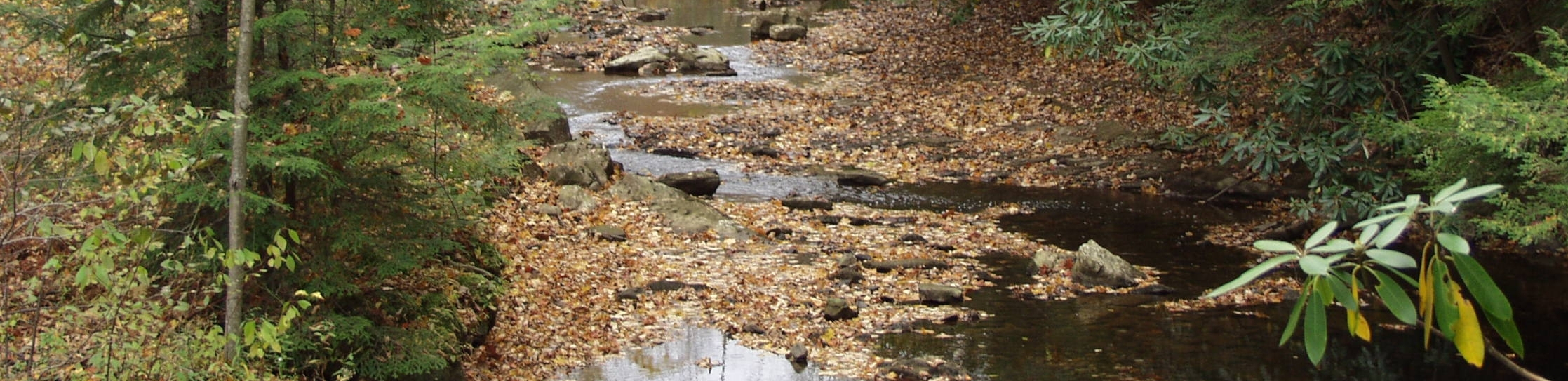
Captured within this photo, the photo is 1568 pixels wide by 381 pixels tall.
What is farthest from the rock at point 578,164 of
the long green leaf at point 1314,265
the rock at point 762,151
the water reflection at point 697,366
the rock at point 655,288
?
the long green leaf at point 1314,265

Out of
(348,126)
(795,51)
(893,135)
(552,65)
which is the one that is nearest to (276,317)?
(348,126)

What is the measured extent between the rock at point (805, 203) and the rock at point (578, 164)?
248 centimetres

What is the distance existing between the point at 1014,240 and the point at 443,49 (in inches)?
324

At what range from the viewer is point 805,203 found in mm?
16047

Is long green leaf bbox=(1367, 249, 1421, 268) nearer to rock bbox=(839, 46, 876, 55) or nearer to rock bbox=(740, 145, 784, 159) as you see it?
rock bbox=(740, 145, 784, 159)

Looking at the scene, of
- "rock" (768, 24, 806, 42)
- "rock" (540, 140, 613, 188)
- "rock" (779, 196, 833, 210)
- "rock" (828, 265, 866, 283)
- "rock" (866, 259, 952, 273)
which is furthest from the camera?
"rock" (768, 24, 806, 42)

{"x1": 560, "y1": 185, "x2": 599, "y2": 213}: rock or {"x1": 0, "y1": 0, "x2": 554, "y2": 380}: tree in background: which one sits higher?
{"x1": 0, "y1": 0, "x2": 554, "y2": 380}: tree in background

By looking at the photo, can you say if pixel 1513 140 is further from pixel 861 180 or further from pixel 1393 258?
pixel 861 180

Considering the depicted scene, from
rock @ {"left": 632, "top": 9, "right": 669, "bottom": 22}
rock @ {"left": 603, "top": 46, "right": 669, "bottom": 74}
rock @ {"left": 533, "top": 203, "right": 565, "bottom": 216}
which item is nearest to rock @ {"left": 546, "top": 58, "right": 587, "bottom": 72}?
rock @ {"left": 603, "top": 46, "right": 669, "bottom": 74}

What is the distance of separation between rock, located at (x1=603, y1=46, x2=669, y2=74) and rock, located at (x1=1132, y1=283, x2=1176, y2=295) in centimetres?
1572

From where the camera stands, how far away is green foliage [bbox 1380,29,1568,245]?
8875 millimetres

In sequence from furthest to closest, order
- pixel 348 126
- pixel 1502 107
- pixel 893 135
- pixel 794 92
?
1. pixel 794 92
2. pixel 893 135
3. pixel 1502 107
4. pixel 348 126

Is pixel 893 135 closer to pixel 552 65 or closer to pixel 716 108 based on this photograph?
pixel 716 108

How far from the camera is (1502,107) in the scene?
910cm
